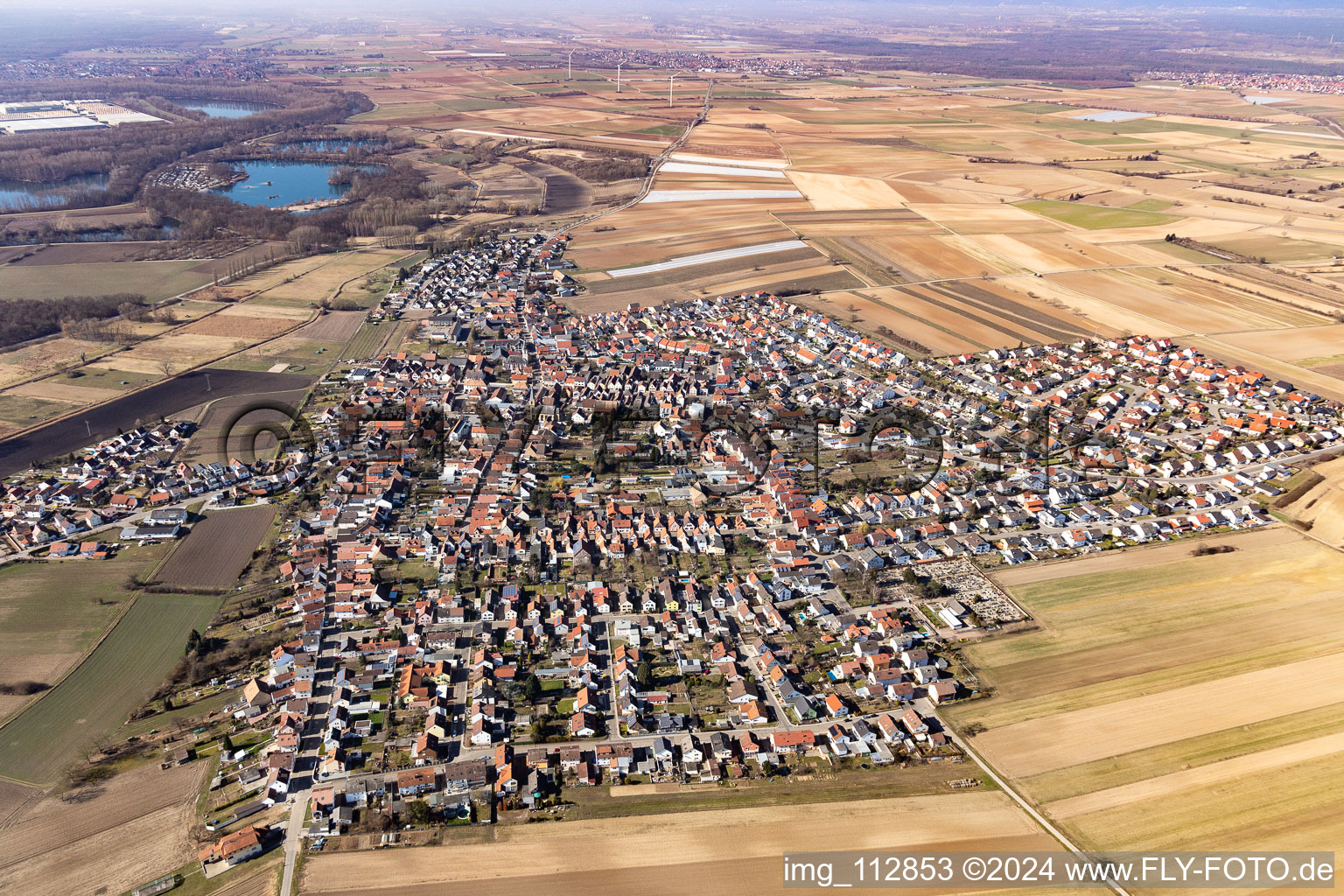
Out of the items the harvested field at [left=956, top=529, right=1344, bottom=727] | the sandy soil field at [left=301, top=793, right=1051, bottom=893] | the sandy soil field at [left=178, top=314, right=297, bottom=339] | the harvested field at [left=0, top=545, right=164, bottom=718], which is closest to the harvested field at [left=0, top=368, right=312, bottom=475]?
the sandy soil field at [left=178, top=314, right=297, bottom=339]

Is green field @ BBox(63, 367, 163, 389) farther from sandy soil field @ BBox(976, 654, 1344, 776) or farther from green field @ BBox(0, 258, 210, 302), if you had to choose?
sandy soil field @ BBox(976, 654, 1344, 776)

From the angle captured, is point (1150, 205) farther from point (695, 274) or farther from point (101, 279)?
point (101, 279)

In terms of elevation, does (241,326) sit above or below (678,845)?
above

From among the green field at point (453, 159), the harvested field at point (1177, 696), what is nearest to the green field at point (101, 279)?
the green field at point (453, 159)

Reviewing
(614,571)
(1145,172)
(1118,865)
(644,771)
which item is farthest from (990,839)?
(1145,172)

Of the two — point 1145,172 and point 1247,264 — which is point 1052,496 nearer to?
point 1247,264

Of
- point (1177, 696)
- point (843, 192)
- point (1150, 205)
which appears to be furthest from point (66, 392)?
point (1150, 205)
